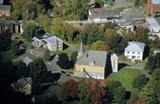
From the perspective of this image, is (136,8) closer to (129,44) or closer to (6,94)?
(129,44)

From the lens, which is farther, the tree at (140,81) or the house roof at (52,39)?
the house roof at (52,39)

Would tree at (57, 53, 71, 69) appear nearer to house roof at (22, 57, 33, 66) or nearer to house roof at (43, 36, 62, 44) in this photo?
house roof at (22, 57, 33, 66)

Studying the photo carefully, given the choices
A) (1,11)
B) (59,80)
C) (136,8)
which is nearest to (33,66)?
(59,80)

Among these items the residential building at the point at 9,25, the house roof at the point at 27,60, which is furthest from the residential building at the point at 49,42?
the house roof at the point at 27,60

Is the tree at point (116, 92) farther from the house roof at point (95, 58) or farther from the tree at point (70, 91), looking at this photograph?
the house roof at point (95, 58)

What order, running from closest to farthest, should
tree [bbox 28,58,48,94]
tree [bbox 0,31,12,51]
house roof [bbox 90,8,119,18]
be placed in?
1. tree [bbox 28,58,48,94]
2. tree [bbox 0,31,12,51]
3. house roof [bbox 90,8,119,18]

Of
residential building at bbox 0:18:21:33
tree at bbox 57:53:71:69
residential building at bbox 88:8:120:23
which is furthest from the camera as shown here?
residential building at bbox 88:8:120:23

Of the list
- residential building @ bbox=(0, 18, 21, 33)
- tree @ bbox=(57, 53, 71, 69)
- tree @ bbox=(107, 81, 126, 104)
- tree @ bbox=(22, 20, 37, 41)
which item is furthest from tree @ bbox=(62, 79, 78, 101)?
residential building @ bbox=(0, 18, 21, 33)
